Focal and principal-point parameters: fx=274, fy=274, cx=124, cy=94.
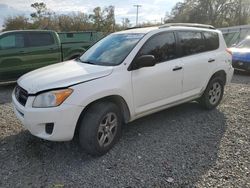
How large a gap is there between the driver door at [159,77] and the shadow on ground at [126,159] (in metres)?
0.56

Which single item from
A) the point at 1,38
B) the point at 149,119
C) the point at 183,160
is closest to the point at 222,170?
the point at 183,160

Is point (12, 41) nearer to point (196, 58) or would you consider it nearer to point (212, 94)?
point (196, 58)

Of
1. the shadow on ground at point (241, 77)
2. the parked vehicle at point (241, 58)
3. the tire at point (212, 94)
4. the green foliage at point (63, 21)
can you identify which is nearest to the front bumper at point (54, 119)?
the tire at point (212, 94)

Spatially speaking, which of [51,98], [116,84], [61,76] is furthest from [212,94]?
[51,98]

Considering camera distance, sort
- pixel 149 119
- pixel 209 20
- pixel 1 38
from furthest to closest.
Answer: pixel 209 20, pixel 1 38, pixel 149 119

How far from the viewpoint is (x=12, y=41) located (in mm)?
8352

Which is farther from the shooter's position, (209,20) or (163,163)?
(209,20)

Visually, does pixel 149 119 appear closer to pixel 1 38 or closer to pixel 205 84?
pixel 205 84

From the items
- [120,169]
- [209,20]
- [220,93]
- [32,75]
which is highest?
[209,20]

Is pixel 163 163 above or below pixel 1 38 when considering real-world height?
below

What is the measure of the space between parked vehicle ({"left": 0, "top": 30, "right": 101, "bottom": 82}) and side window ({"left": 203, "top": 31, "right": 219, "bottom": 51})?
5236 mm

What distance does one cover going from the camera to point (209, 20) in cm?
5244

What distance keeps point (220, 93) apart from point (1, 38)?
6387 mm

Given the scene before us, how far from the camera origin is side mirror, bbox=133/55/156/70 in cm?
402
